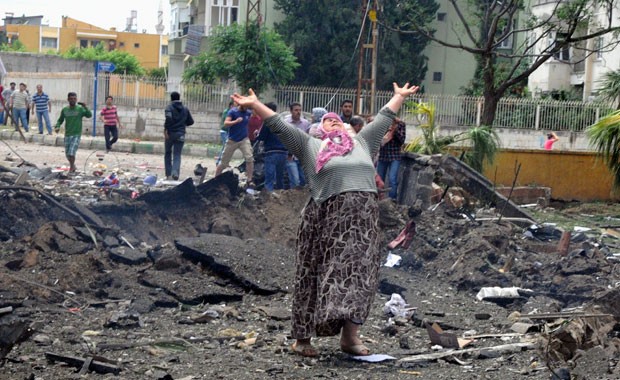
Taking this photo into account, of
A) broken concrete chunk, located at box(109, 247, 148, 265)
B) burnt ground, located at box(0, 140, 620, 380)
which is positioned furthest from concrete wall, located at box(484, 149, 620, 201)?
broken concrete chunk, located at box(109, 247, 148, 265)

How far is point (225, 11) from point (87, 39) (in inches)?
1904

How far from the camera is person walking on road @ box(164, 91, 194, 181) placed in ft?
62.4

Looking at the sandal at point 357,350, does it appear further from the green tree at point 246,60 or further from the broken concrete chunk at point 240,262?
the green tree at point 246,60

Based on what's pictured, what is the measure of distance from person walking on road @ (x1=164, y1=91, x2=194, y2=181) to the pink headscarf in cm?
1206

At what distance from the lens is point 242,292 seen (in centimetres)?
934

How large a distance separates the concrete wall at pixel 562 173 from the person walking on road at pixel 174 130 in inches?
254

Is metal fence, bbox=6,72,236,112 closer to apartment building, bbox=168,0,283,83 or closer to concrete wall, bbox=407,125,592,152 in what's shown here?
concrete wall, bbox=407,125,592,152

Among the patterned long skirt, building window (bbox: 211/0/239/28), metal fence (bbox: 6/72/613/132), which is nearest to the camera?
the patterned long skirt

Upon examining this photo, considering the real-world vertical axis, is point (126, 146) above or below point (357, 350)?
below

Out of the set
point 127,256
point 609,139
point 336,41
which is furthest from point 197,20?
point 127,256

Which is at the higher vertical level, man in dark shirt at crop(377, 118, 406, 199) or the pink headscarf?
the pink headscarf

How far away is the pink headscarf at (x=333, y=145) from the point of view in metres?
7.09

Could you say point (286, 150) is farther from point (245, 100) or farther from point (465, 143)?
point (245, 100)

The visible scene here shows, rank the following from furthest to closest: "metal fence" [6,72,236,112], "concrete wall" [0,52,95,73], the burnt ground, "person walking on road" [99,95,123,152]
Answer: "concrete wall" [0,52,95,73] < "metal fence" [6,72,236,112] < "person walking on road" [99,95,123,152] < the burnt ground
